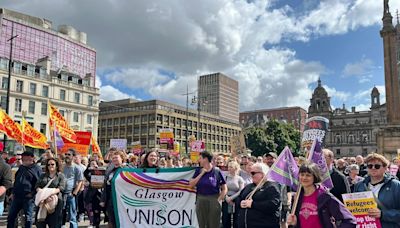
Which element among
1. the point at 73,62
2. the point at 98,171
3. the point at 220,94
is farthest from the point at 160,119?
the point at 98,171

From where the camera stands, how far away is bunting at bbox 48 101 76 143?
54.8 ft

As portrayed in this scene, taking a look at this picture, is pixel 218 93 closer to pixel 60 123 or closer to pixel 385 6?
pixel 385 6

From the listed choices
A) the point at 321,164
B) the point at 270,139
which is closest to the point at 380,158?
the point at 321,164

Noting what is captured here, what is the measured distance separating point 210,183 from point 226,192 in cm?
58

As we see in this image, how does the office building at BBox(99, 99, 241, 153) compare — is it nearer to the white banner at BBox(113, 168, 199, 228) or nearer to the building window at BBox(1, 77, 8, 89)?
the building window at BBox(1, 77, 8, 89)

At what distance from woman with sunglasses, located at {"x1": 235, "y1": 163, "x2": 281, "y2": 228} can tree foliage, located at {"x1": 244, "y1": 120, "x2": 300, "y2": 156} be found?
6356 cm

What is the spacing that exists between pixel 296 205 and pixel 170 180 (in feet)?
13.6

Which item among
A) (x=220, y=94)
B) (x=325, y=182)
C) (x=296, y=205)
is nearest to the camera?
(x=296, y=205)

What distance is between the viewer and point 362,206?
4.70 metres

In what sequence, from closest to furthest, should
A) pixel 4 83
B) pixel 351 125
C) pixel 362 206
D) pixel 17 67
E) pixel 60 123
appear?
pixel 362 206 → pixel 60 123 → pixel 4 83 → pixel 17 67 → pixel 351 125

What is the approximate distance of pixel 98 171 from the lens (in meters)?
10.8

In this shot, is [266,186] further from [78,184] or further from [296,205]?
[78,184]

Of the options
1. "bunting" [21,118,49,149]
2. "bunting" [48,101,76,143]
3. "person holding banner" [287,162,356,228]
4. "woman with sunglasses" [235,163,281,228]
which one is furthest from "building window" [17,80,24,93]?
"person holding banner" [287,162,356,228]

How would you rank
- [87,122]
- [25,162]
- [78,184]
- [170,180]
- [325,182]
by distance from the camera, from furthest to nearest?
[87,122] → [78,184] → [25,162] → [170,180] → [325,182]
